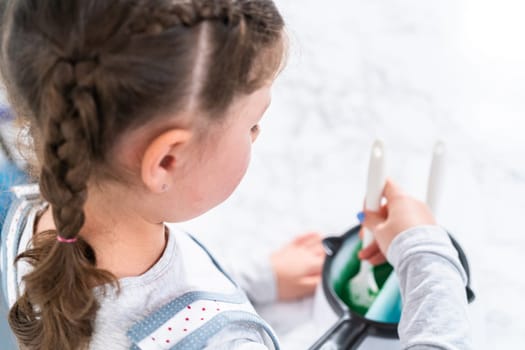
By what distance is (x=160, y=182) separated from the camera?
1.18 ft

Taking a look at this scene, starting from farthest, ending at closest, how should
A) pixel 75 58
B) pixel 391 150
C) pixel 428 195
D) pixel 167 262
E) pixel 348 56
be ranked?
pixel 348 56
pixel 391 150
pixel 428 195
pixel 167 262
pixel 75 58

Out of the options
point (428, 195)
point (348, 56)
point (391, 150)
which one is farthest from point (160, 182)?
point (348, 56)

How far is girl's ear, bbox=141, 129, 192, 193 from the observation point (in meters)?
0.33

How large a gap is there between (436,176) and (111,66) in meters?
0.35

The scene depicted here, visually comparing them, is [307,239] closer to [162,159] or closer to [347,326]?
[347,326]

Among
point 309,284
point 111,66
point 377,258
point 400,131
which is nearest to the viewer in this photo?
point 111,66

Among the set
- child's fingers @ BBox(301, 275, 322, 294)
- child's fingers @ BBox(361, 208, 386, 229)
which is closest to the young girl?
child's fingers @ BBox(361, 208, 386, 229)

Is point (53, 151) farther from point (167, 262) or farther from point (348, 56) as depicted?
point (348, 56)

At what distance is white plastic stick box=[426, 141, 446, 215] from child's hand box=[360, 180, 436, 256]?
0.03 m

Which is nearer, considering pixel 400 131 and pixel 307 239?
pixel 307 239

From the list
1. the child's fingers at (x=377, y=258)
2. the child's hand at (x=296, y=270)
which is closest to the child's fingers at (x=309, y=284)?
the child's hand at (x=296, y=270)

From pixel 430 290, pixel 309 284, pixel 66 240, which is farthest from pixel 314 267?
pixel 66 240

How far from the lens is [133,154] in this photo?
347mm

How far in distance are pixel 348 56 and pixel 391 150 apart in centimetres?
19
